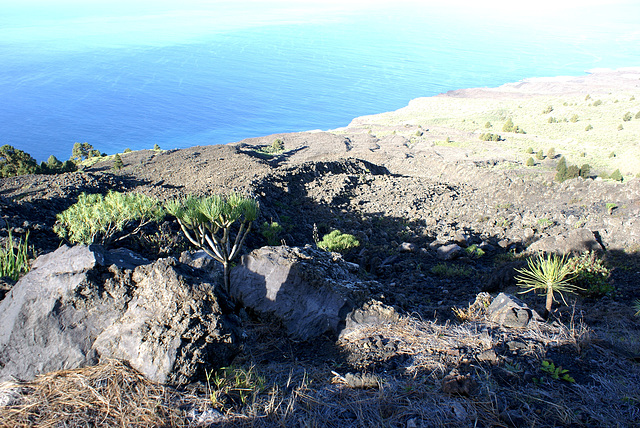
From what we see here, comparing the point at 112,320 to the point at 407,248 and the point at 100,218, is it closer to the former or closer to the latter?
the point at 100,218

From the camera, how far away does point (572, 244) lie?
8758mm

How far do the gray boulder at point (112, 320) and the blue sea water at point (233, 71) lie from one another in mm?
50982

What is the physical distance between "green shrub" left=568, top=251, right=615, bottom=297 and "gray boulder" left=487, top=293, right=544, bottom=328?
2.04m

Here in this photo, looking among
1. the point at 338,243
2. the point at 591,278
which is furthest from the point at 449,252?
the point at 591,278

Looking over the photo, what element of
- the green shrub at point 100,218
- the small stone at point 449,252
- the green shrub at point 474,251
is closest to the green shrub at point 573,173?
the green shrub at point 474,251

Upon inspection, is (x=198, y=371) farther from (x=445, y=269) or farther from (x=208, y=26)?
(x=208, y=26)

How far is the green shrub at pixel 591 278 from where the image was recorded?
627 centimetres

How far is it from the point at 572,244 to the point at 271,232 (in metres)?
7.17

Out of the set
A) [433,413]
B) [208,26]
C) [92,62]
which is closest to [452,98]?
[433,413]

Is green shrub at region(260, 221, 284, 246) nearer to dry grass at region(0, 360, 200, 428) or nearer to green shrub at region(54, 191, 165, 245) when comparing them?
green shrub at region(54, 191, 165, 245)

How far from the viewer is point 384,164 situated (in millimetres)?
25062

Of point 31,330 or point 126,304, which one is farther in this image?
point 126,304

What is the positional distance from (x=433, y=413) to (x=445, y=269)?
5.70 metres

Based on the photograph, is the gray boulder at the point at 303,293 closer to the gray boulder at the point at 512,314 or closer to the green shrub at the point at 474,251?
the gray boulder at the point at 512,314
